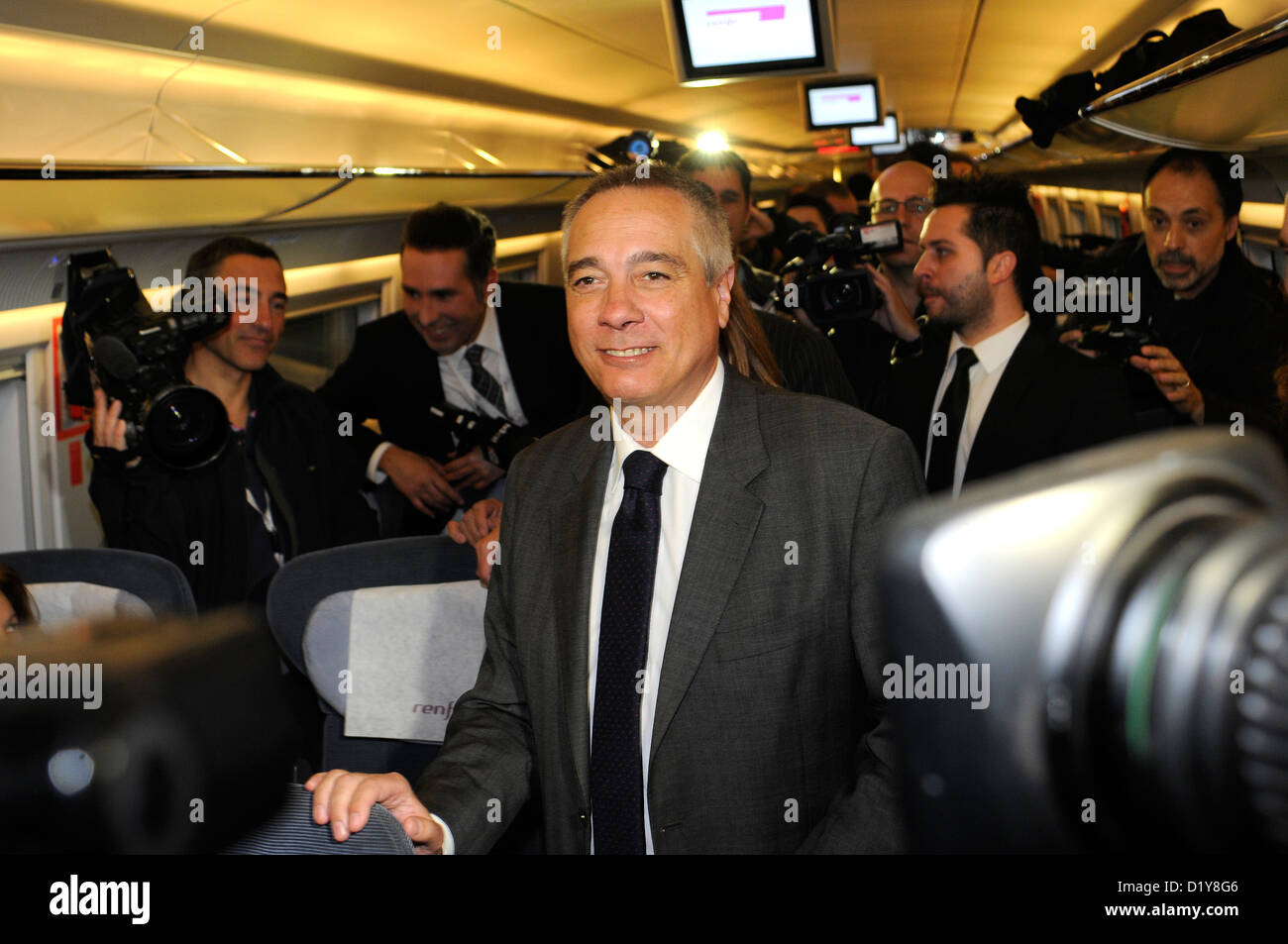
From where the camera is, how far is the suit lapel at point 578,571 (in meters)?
1.63

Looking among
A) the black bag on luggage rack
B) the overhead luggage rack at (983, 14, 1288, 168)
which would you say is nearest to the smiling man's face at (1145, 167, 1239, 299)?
the overhead luggage rack at (983, 14, 1288, 168)

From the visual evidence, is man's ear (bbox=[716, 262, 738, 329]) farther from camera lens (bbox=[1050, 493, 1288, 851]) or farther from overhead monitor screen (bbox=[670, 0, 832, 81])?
overhead monitor screen (bbox=[670, 0, 832, 81])

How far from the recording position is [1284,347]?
11.0ft

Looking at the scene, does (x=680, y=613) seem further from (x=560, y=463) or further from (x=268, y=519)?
→ (x=268, y=519)

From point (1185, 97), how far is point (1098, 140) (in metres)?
1.97

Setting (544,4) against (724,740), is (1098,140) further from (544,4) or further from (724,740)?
(724,740)

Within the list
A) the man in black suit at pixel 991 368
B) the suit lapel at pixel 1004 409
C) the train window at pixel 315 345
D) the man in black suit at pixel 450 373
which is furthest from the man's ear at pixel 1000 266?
Result: the train window at pixel 315 345

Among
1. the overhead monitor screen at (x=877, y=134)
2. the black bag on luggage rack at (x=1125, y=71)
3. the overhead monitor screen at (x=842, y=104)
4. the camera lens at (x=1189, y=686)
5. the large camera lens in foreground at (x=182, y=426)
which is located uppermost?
the overhead monitor screen at (x=877, y=134)

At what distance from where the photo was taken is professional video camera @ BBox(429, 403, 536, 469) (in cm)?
381

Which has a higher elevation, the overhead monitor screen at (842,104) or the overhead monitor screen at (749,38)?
the overhead monitor screen at (842,104)

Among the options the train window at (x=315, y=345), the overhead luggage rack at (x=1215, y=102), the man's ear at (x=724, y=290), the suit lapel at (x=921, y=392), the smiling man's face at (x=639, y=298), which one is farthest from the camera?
the train window at (x=315, y=345)

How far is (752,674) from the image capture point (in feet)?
5.29

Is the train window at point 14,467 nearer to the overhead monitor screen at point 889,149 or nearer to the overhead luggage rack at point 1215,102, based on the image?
the overhead luggage rack at point 1215,102
